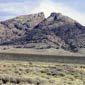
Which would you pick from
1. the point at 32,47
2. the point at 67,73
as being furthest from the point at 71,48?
the point at 67,73

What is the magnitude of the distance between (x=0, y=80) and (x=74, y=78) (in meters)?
7.89

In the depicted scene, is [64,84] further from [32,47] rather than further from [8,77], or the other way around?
[32,47]

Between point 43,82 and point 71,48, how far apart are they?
A: 166593 mm

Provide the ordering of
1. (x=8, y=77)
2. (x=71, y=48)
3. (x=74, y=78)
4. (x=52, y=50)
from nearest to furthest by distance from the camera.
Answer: (x=8, y=77) < (x=74, y=78) < (x=52, y=50) < (x=71, y=48)

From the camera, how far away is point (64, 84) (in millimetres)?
28766

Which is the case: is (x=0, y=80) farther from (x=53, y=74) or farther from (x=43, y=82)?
(x=53, y=74)

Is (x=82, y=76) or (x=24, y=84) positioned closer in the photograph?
(x=24, y=84)

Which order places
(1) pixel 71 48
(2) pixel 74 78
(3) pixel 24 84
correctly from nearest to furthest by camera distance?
(3) pixel 24 84
(2) pixel 74 78
(1) pixel 71 48

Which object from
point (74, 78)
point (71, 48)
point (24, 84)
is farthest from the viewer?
point (71, 48)

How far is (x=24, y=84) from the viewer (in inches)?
1042

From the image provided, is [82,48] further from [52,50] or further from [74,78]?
[74,78]

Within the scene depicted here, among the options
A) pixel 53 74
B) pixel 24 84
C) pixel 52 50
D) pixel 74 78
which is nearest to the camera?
pixel 24 84

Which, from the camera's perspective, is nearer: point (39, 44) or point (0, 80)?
point (0, 80)

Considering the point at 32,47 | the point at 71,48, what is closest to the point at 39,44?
the point at 32,47
